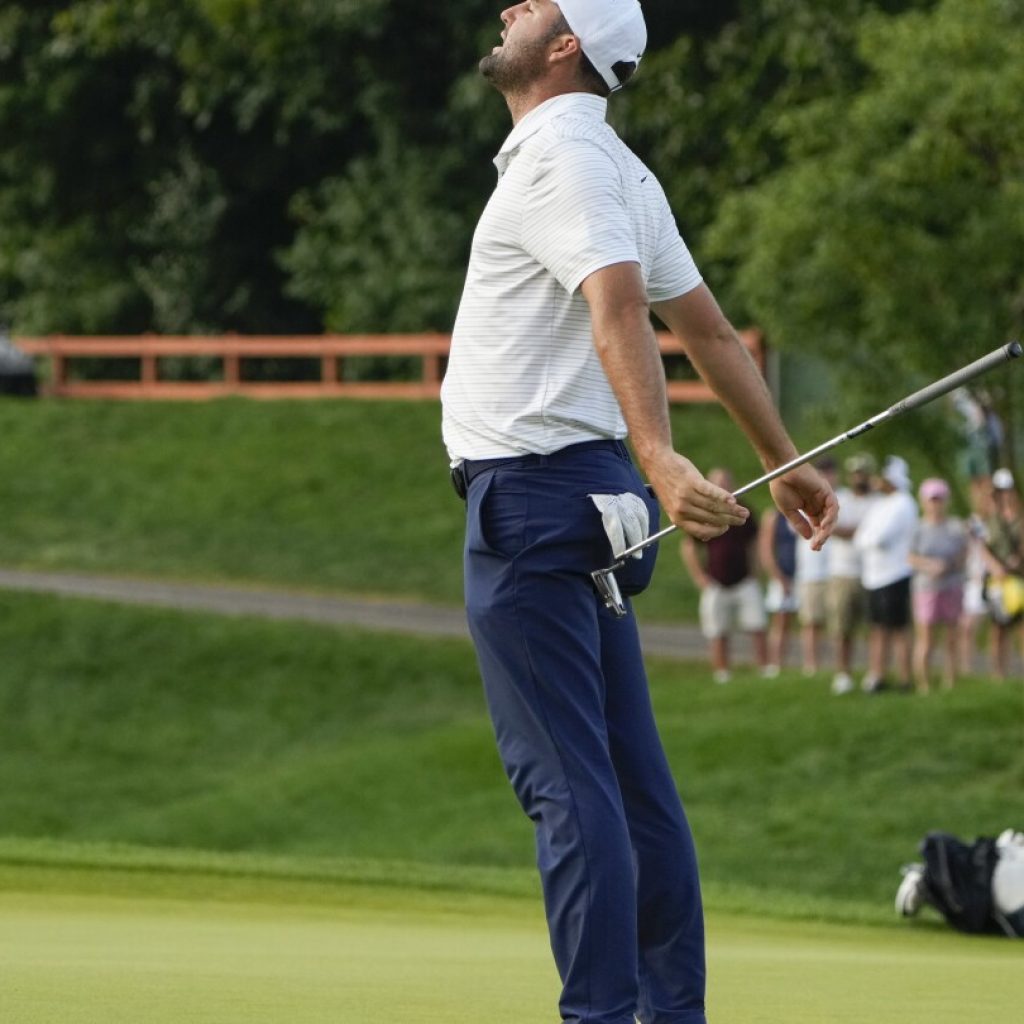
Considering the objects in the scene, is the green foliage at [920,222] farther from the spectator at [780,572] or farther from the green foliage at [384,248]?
the green foliage at [384,248]

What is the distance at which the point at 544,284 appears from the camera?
4.38 metres

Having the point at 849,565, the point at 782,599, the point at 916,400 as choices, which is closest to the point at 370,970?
the point at 916,400

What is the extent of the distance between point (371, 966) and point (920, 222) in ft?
30.5

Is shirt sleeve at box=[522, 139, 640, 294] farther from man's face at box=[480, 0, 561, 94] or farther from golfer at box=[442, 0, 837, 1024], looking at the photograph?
man's face at box=[480, 0, 561, 94]

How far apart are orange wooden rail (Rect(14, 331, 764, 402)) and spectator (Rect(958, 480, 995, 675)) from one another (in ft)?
36.3

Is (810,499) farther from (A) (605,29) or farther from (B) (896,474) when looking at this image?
(B) (896,474)

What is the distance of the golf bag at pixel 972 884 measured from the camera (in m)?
9.22

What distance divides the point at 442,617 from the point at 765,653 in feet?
14.3

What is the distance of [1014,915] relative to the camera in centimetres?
923

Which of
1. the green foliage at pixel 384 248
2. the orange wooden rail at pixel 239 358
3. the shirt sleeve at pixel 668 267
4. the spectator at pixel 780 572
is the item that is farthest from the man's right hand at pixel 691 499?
the green foliage at pixel 384 248

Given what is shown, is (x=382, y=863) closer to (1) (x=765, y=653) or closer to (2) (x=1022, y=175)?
(2) (x=1022, y=175)

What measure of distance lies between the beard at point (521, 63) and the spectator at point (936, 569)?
522 inches

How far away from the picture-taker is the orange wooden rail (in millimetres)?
31672

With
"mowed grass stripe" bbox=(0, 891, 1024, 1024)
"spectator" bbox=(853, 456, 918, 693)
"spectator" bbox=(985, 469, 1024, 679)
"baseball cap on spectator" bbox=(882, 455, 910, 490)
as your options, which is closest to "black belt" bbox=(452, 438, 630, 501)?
"mowed grass stripe" bbox=(0, 891, 1024, 1024)
